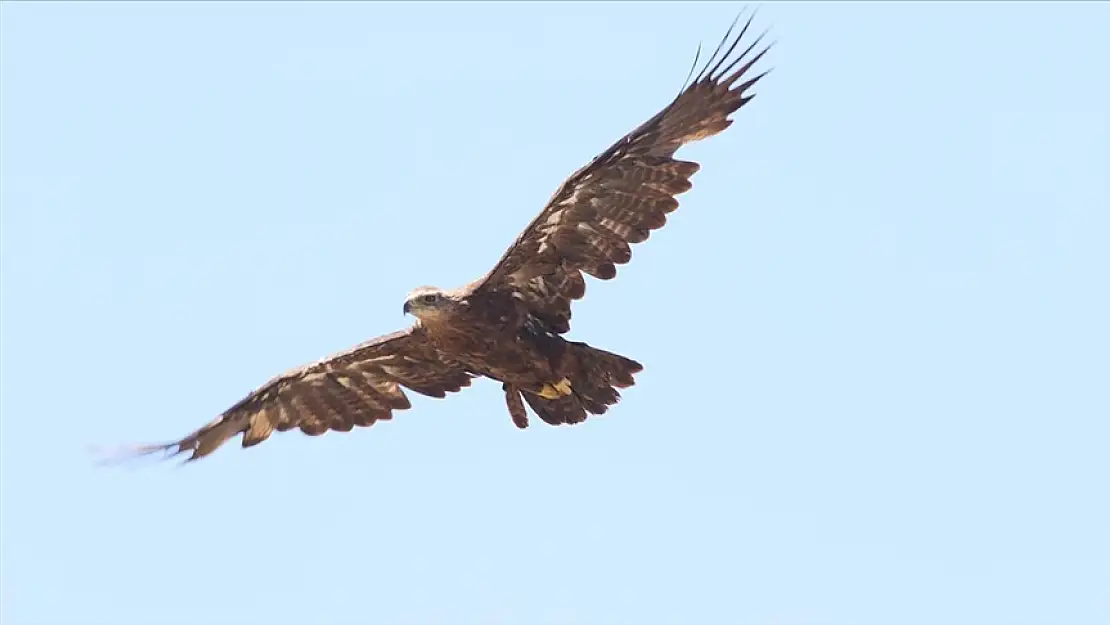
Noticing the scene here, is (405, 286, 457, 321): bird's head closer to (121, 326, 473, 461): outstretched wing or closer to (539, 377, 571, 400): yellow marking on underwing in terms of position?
(539, 377, 571, 400): yellow marking on underwing

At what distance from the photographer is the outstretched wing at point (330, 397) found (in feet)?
66.6

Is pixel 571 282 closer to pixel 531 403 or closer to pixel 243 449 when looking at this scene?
pixel 531 403

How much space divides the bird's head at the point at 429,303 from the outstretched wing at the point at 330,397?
4.86ft

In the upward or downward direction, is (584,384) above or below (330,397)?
above

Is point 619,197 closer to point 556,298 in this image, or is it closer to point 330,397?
point 556,298

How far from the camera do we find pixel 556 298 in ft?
62.2

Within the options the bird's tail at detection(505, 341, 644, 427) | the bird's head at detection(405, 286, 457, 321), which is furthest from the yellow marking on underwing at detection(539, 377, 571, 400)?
the bird's head at detection(405, 286, 457, 321)

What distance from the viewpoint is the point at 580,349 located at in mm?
19016

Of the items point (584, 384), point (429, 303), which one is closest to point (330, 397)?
point (429, 303)

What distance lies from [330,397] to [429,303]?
102 inches

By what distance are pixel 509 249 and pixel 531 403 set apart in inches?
68.3

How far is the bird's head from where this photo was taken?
61.2ft

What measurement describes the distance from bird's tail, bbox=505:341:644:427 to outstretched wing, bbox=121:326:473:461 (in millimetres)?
1240

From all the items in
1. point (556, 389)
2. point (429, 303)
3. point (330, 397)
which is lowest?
point (330, 397)
